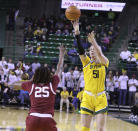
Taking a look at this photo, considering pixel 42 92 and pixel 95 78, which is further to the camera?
pixel 95 78

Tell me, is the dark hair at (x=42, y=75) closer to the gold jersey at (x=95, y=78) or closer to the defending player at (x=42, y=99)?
the defending player at (x=42, y=99)

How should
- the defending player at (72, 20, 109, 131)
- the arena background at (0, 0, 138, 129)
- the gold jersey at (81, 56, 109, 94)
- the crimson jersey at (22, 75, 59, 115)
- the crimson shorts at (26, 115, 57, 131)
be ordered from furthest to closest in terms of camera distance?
the arena background at (0, 0, 138, 129) < the gold jersey at (81, 56, 109, 94) < the defending player at (72, 20, 109, 131) < the crimson jersey at (22, 75, 59, 115) < the crimson shorts at (26, 115, 57, 131)

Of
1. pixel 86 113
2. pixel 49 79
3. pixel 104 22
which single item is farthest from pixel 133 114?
pixel 104 22

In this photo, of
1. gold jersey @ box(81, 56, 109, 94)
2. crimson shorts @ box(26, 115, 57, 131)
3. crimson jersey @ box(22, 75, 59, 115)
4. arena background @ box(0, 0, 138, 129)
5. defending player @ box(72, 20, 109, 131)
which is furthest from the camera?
arena background @ box(0, 0, 138, 129)

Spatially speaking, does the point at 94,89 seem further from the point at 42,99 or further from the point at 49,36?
the point at 49,36

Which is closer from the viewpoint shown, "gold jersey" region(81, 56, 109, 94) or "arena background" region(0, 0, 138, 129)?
"gold jersey" region(81, 56, 109, 94)

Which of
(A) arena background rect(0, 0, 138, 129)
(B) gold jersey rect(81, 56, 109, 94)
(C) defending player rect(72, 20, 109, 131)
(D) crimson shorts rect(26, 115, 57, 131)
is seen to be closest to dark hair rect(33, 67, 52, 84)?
(D) crimson shorts rect(26, 115, 57, 131)

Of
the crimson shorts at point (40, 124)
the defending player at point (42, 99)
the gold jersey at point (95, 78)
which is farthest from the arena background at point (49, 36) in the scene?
the crimson shorts at point (40, 124)

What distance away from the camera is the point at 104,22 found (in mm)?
25922

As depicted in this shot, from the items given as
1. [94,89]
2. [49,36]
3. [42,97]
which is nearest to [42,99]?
[42,97]

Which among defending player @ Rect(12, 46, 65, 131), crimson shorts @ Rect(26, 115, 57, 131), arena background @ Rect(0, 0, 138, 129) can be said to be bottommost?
crimson shorts @ Rect(26, 115, 57, 131)

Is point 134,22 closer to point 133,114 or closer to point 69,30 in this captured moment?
point 69,30

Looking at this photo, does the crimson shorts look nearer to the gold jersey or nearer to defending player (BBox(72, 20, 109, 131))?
defending player (BBox(72, 20, 109, 131))

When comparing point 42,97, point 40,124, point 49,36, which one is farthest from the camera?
point 49,36
